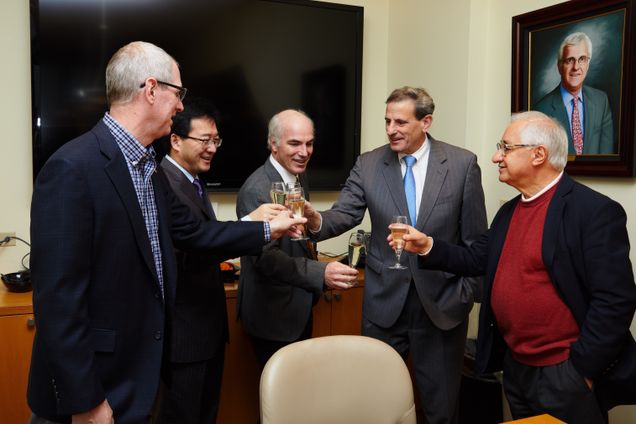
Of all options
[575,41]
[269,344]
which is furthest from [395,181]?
[575,41]

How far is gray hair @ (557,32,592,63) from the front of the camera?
2.53 m

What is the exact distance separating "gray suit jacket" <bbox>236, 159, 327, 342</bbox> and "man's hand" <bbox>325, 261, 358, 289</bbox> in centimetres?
3

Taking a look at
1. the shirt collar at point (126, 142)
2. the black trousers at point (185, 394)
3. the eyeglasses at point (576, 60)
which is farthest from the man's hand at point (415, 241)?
the eyeglasses at point (576, 60)

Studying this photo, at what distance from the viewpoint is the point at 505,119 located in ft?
9.96

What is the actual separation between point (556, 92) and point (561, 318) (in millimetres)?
1320

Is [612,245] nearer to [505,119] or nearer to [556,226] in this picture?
[556,226]

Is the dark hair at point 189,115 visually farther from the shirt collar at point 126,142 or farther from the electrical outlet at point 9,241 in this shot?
the electrical outlet at point 9,241

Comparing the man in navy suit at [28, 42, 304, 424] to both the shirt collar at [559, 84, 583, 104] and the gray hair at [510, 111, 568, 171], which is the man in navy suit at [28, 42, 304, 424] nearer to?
the gray hair at [510, 111, 568, 171]

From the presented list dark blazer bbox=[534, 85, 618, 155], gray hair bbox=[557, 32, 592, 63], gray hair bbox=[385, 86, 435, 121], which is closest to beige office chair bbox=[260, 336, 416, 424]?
gray hair bbox=[385, 86, 435, 121]

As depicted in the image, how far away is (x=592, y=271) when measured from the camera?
5.72ft

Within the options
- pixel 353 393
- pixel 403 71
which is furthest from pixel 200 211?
pixel 403 71

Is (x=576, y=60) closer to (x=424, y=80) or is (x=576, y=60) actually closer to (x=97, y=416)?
(x=424, y=80)

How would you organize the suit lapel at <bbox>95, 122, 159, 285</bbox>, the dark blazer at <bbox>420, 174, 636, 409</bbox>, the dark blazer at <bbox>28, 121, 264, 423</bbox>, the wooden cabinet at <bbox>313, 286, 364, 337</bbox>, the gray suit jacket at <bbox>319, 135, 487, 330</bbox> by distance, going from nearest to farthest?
the dark blazer at <bbox>28, 121, 264, 423</bbox> → the suit lapel at <bbox>95, 122, 159, 285</bbox> → the dark blazer at <bbox>420, 174, 636, 409</bbox> → the gray suit jacket at <bbox>319, 135, 487, 330</bbox> → the wooden cabinet at <bbox>313, 286, 364, 337</bbox>

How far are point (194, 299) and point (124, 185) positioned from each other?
0.70 meters
